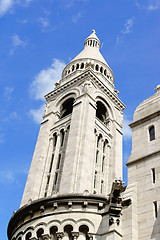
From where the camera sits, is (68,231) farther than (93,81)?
No

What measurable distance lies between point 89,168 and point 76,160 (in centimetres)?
180

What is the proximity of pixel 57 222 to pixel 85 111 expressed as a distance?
27657mm

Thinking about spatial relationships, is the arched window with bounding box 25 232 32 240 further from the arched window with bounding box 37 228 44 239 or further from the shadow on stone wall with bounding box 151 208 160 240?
the shadow on stone wall with bounding box 151 208 160 240

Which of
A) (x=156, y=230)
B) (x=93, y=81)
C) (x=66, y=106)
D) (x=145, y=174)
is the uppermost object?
(x=93, y=81)

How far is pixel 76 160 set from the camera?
4394 cm

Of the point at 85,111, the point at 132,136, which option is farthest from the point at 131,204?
the point at 85,111

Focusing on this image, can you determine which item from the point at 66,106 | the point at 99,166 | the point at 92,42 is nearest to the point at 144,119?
the point at 99,166

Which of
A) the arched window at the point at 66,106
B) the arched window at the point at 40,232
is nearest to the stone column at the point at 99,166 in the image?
the arched window at the point at 66,106

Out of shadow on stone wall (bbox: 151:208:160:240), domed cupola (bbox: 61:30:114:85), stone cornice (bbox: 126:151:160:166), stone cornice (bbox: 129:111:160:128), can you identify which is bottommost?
shadow on stone wall (bbox: 151:208:160:240)

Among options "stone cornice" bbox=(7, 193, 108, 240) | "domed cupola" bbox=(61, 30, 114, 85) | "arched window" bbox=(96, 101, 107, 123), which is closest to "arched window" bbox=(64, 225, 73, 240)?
"stone cornice" bbox=(7, 193, 108, 240)

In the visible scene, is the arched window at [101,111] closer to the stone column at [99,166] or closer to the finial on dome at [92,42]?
the stone column at [99,166]

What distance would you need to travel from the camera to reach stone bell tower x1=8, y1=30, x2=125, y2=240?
23.4m

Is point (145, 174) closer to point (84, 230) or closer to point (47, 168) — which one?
point (84, 230)

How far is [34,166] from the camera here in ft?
165
